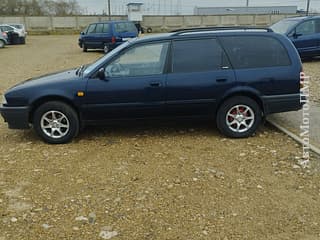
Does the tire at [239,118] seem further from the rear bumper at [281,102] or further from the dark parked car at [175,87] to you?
the rear bumper at [281,102]

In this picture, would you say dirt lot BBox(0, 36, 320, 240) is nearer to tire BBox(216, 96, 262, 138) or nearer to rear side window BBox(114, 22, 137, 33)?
tire BBox(216, 96, 262, 138)

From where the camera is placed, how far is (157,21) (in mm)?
47562

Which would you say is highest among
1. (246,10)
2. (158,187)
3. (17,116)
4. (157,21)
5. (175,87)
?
(246,10)

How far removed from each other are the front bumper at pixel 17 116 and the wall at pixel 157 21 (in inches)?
1666

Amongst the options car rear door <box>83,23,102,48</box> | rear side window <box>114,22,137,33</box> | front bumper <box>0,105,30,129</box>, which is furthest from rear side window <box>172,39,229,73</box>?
car rear door <box>83,23,102,48</box>

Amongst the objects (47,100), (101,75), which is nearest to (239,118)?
(101,75)

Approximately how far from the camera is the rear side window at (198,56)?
514 centimetres

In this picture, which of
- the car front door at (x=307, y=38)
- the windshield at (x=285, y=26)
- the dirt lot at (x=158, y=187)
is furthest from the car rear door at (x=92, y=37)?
the dirt lot at (x=158, y=187)

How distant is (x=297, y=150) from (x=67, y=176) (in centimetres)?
316

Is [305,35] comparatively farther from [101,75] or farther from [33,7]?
[33,7]

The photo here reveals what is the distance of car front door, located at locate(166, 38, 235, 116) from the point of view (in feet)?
16.7

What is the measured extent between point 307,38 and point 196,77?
9.77 meters

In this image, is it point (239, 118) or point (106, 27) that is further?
point (106, 27)

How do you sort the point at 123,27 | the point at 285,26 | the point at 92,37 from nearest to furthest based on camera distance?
the point at 285,26 → the point at 123,27 → the point at 92,37
